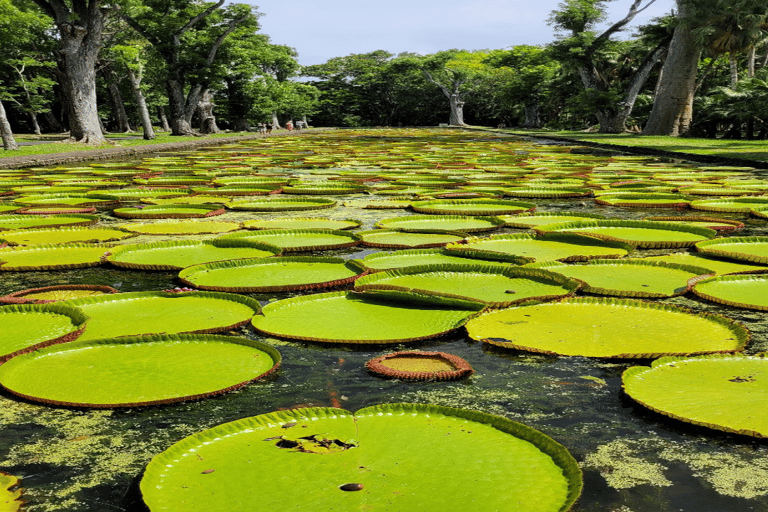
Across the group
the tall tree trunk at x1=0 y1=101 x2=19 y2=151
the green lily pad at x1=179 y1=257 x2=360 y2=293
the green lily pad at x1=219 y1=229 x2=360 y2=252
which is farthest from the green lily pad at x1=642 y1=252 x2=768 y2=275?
the tall tree trunk at x1=0 y1=101 x2=19 y2=151

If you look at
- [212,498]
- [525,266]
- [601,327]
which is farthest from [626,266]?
[212,498]

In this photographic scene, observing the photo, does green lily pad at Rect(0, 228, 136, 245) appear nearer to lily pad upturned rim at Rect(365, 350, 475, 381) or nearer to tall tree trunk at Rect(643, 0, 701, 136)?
lily pad upturned rim at Rect(365, 350, 475, 381)

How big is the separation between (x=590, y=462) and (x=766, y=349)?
3.02 ft

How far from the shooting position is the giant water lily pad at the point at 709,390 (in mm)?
1278

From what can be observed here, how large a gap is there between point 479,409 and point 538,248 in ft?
6.25

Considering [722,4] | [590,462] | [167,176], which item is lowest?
[590,462]

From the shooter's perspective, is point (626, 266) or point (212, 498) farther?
point (626, 266)

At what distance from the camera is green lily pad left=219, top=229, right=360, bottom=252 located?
336 cm

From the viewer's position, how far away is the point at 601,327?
193 centimetres

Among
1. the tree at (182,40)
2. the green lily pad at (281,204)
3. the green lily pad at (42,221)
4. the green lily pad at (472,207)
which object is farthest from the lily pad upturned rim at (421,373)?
the tree at (182,40)

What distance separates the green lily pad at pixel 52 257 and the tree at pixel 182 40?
1793 centimetres

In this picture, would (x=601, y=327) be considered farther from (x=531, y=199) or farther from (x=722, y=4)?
(x=722, y=4)

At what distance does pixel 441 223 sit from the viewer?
422 centimetres

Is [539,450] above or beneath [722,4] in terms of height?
beneath
